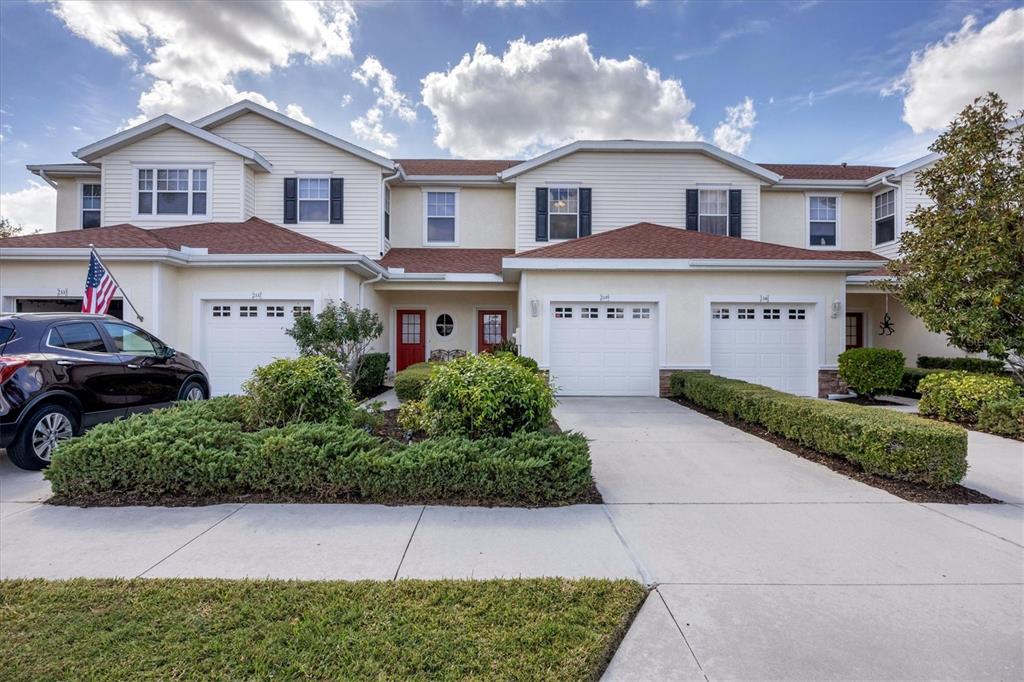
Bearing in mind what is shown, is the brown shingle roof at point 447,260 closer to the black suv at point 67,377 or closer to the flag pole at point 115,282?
the flag pole at point 115,282

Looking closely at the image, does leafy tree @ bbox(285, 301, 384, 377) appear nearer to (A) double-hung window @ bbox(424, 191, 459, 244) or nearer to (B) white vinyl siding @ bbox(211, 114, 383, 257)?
(B) white vinyl siding @ bbox(211, 114, 383, 257)

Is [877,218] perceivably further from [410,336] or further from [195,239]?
[195,239]

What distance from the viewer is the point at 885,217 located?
14.8m

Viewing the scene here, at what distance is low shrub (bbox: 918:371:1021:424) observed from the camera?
7828 mm

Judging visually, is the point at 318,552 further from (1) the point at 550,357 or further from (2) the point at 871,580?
(1) the point at 550,357

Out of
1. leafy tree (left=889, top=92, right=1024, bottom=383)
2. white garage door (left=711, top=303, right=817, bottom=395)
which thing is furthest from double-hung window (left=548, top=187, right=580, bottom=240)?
leafy tree (left=889, top=92, right=1024, bottom=383)

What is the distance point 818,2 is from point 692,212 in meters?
5.47

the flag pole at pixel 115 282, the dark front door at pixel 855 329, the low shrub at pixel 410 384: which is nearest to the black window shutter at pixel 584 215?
the low shrub at pixel 410 384

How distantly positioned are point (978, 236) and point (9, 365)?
43.5ft

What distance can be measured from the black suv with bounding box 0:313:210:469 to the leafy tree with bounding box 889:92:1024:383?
1270cm

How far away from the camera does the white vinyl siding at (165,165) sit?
13.1 m

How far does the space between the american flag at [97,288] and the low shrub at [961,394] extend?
15365mm

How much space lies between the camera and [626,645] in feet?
8.20

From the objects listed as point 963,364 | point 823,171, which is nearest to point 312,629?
point 963,364
